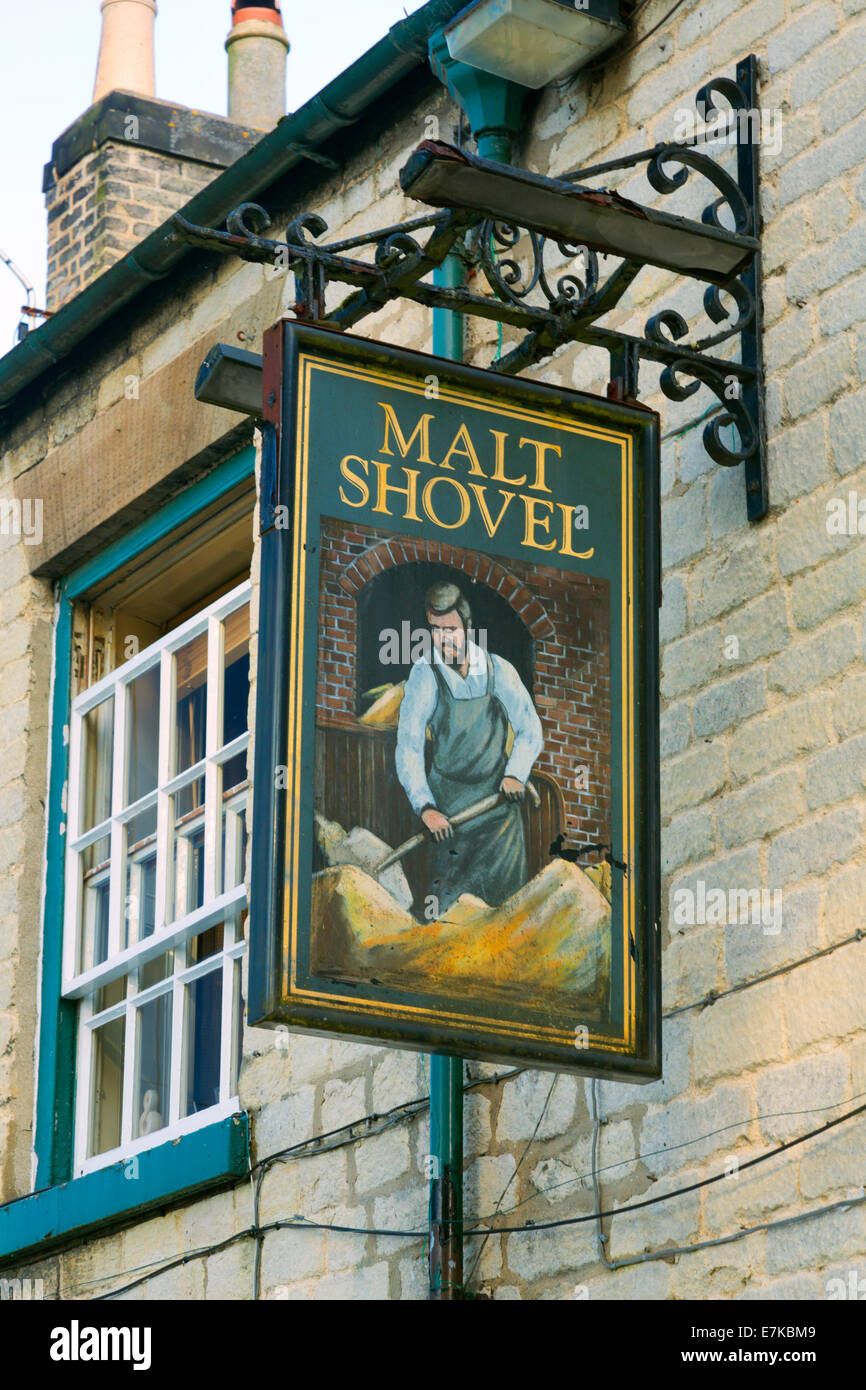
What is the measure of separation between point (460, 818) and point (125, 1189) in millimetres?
2624

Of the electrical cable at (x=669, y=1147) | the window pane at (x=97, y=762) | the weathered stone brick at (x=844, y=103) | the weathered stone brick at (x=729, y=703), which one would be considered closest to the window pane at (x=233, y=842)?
the window pane at (x=97, y=762)

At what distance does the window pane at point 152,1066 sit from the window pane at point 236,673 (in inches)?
35.6

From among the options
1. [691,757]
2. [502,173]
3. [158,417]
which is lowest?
[691,757]

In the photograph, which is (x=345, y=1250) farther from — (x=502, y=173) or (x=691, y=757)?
(x=502, y=173)

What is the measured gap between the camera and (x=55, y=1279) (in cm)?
712

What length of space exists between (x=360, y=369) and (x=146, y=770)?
3085mm

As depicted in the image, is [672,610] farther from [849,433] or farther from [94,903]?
[94,903]

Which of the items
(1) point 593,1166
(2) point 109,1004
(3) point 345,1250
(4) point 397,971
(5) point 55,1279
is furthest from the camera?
(2) point 109,1004

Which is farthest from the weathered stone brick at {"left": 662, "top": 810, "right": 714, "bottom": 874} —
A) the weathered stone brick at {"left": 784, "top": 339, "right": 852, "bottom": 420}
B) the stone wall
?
the weathered stone brick at {"left": 784, "top": 339, "right": 852, "bottom": 420}

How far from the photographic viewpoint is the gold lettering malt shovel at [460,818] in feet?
15.3

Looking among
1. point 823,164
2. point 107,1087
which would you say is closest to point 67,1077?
point 107,1087

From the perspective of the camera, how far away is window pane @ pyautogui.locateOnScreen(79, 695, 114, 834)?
7.95m

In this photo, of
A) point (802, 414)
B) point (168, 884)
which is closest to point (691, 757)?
point (802, 414)

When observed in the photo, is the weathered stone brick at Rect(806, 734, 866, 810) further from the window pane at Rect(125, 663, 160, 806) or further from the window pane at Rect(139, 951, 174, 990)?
the window pane at Rect(125, 663, 160, 806)
